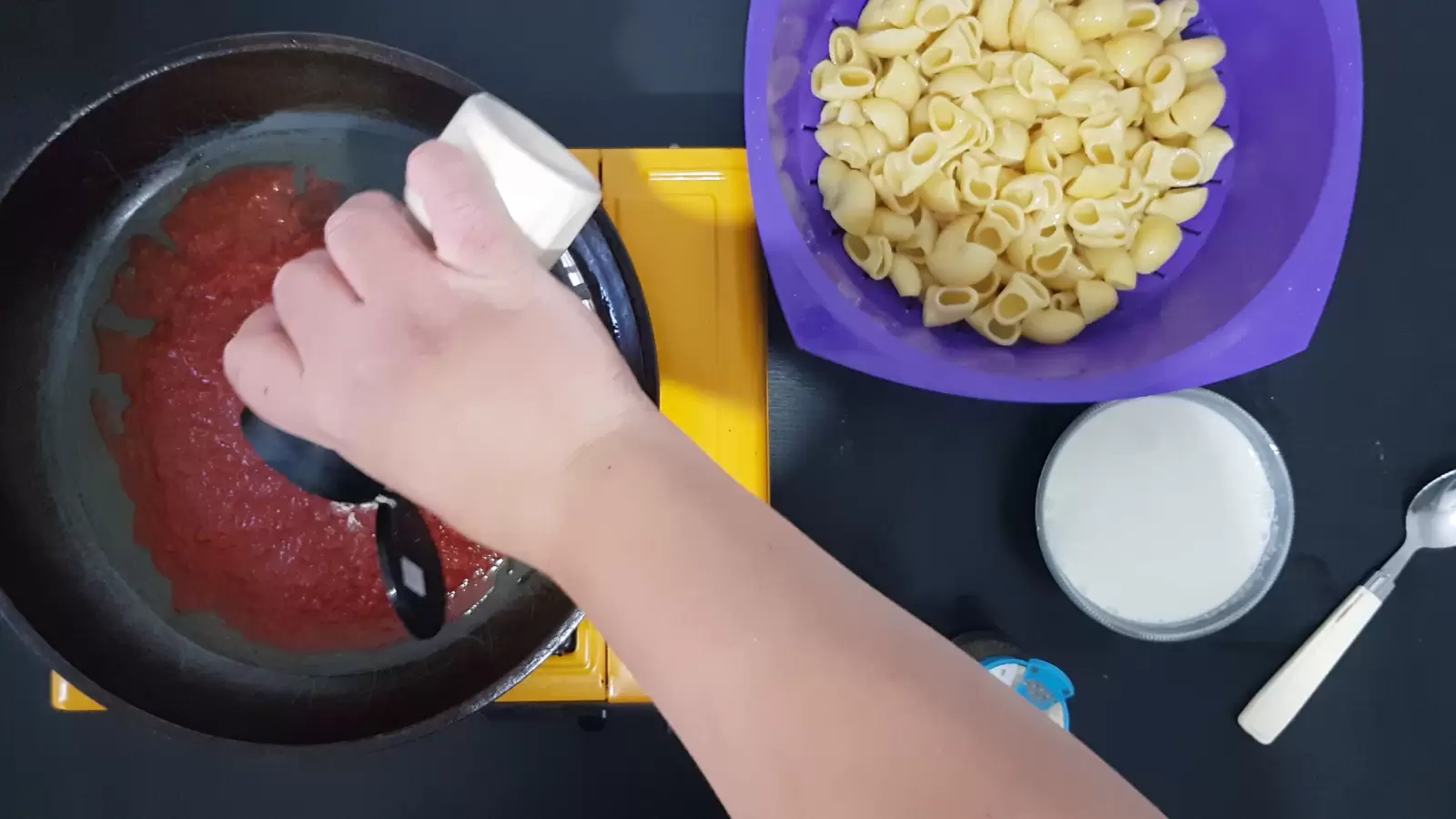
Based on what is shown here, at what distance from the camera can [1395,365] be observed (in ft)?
2.27

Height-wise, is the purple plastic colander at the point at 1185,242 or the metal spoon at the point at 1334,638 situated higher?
the purple plastic colander at the point at 1185,242

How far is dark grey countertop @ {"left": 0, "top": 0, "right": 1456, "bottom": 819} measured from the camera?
25.3 inches

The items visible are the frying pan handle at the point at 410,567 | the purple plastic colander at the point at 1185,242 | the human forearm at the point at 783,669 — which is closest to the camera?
the human forearm at the point at 783,669

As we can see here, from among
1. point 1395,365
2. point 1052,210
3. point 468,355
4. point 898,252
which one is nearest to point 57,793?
point 468,355

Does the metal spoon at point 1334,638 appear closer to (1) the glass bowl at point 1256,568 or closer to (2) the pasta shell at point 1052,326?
(1) the glass bowl at point 1256,568

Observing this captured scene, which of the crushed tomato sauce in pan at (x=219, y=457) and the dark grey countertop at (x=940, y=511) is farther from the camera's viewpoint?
the dark grey countertop at (x=940, y=511)

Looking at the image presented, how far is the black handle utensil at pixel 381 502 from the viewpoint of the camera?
0.41 metres

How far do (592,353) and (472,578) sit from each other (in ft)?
0.65

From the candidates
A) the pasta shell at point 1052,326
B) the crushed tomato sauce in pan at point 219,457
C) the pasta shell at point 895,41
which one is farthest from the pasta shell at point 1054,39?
the crushed tomato sauce in pan at point 219,457

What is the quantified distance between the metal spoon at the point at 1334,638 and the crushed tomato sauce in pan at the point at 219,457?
556 millimetres

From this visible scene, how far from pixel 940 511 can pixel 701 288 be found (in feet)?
0.81

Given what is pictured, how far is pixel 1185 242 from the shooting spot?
2.26 ft

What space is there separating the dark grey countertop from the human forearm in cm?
34

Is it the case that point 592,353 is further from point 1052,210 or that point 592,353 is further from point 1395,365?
point 1395,365
